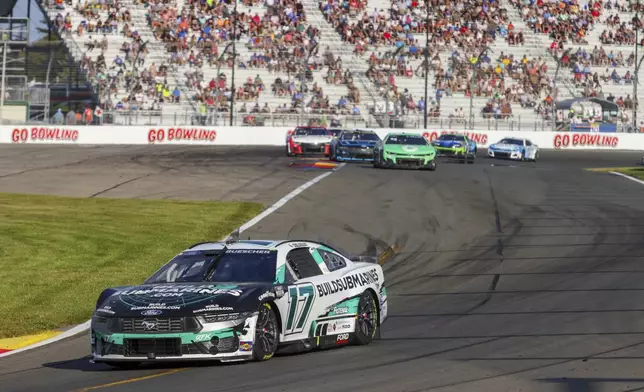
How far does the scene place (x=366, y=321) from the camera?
38.8ft

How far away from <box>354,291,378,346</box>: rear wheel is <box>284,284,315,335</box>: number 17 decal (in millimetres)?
733

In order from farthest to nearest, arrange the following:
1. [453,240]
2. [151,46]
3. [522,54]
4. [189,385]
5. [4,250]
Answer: [522,54] → [151,46] → [453,240] → [4,250] → [189,385]

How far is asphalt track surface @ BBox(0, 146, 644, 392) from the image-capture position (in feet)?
31.5

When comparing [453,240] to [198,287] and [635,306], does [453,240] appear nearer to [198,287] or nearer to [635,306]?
[635,306]

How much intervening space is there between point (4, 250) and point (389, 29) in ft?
150

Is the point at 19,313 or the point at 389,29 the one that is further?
the point at 389,29

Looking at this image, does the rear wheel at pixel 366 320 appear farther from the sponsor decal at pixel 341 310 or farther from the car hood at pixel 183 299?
the car hood at pixel 183 299

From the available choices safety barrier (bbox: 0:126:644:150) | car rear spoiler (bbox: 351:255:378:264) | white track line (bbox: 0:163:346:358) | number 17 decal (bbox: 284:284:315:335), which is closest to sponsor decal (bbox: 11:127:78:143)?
safety barrier (bbox: 0:126:644:150)

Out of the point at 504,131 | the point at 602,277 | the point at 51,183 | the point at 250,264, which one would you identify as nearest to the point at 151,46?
the point at 504,131

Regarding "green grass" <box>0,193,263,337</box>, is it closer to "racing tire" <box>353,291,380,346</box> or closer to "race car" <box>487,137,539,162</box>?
"racing tire" <box>353,291,380,346</box>

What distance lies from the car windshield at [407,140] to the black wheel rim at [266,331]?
2786cm

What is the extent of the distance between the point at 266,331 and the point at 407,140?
2815cm

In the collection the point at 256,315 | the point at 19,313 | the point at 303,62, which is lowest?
the point at 19,313

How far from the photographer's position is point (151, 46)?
5934 cm
